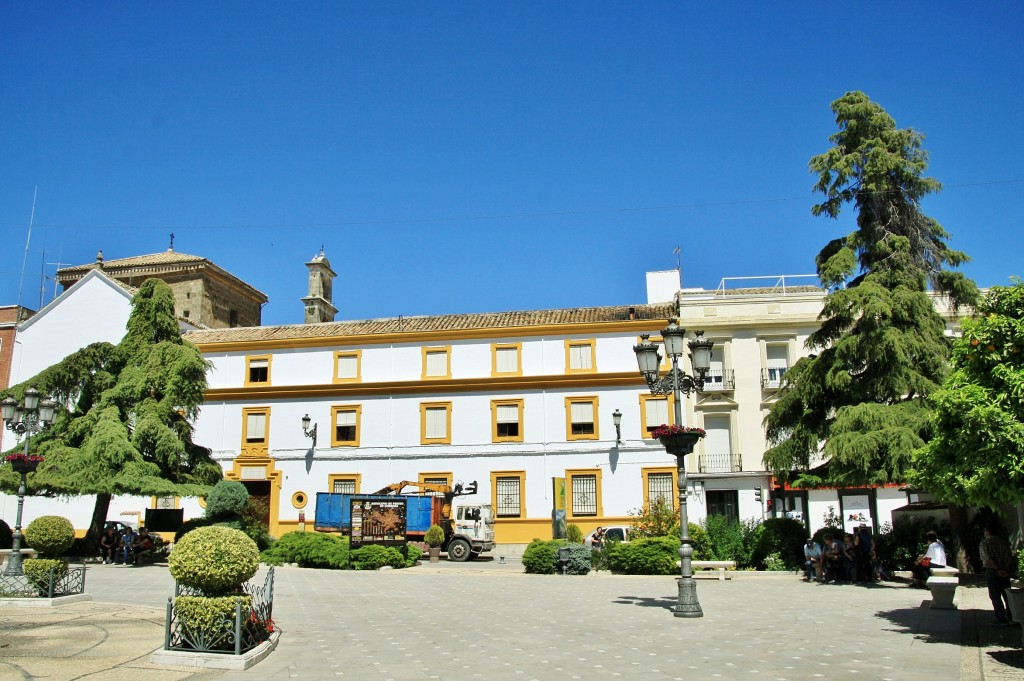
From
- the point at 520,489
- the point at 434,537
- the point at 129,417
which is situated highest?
the point at 129,417

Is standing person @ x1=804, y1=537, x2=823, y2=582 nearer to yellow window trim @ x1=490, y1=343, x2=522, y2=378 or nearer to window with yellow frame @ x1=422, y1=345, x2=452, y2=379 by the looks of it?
yellow window trim @ x1=490, y1=343, x2=522, y2=378

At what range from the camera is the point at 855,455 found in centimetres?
1959

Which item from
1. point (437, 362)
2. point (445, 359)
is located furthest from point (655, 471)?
point (437, 362)

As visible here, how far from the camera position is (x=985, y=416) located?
386 inches

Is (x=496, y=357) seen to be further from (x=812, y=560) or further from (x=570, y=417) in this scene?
(x=812, y=560)

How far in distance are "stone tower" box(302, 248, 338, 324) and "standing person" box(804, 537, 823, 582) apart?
101 feet

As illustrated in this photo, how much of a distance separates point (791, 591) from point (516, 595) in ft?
20.0

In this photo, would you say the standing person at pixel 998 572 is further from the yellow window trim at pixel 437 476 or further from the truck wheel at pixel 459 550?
the yellow window trim at pixel 437 476

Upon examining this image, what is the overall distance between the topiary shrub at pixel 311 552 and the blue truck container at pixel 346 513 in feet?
9.32

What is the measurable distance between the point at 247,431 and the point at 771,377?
22.9 metres

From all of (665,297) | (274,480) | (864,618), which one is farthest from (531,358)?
(864,618)

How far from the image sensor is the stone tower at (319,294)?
4541 cm

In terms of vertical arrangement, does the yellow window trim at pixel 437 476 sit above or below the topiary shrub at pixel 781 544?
above

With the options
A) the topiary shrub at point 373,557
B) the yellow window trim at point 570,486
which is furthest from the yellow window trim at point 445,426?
the topiary shrub at point 373,557
